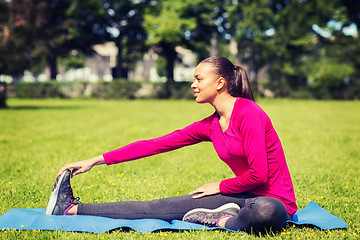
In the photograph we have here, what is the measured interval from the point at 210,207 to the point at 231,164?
1.60ft


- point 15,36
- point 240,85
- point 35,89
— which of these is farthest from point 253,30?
point 240,85

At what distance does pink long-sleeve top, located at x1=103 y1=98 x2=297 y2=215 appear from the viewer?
10.6 ft

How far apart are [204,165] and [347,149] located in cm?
407

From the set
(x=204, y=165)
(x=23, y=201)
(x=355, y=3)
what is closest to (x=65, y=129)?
(x=204, y=165)

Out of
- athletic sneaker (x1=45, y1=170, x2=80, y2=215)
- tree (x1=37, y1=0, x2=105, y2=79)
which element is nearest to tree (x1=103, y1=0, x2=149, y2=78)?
tree (x1=37, y1=0, x2=105, y2=79)

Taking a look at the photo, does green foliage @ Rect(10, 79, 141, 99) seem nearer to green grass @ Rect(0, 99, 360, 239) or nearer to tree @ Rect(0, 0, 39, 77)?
tree @ Rect(0, 0, 39, 77)

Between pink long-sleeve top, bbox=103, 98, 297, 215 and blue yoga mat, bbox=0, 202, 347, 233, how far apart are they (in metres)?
0.50

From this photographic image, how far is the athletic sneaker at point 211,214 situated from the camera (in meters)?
3.66

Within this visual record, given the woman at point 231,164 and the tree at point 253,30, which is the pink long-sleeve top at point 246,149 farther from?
the tree at point 253,30

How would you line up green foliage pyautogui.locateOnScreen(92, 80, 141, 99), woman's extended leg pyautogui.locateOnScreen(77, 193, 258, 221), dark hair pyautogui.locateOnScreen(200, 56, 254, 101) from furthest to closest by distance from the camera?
green foliage pyautogui.locateOnScreen(92, 80, 141, 99), woman's extended leg pyautogui.locateOnScreen(77, 193, 258, 221), dark hair pyautogui.locateOnScreen(200, 56, 254, 101)

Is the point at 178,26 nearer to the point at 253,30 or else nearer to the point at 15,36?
the point at 253,30

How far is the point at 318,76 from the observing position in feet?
113

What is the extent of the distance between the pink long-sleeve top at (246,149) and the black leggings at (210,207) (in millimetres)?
136

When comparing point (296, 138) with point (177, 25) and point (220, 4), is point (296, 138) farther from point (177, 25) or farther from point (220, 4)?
point (220, 4)
